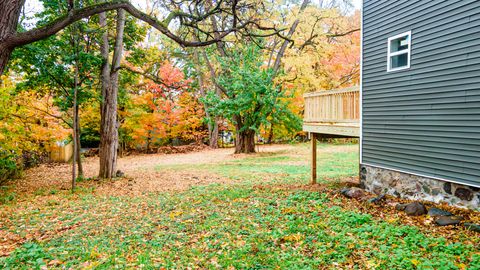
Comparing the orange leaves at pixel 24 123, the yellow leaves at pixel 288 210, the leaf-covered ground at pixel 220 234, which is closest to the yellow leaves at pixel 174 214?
the leaf-covered ground at pixel 220 234

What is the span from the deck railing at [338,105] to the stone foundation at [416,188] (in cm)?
159

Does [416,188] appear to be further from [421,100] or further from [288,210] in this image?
[288,210]

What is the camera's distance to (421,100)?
6953 millimetres

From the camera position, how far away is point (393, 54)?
7797mm

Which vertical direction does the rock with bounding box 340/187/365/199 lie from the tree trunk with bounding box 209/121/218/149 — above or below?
below

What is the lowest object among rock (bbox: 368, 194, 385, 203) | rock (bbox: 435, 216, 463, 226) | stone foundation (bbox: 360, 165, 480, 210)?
rock (bbox: 368, 194, 385, 203)

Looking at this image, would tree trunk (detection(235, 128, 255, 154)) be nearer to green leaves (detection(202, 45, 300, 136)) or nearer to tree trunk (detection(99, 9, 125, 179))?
green leaves (detection(202, 45, 300, 136))

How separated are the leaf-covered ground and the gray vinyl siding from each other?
1.61 metres

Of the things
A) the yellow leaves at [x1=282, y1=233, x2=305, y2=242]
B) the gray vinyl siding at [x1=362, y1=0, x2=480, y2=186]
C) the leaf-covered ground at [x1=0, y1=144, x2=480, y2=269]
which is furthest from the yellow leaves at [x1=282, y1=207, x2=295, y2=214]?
the gray vinyl siding at [x1=362, y1=0, x2=480, y2=186]

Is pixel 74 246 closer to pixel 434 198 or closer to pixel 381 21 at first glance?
pixel 434 198

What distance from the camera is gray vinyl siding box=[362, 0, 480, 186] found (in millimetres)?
5914

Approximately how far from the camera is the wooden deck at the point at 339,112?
9.02 metres

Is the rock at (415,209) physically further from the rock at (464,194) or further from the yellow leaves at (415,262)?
the yellow leaves at (415,262)

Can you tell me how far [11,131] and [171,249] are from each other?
10028 millimetres
